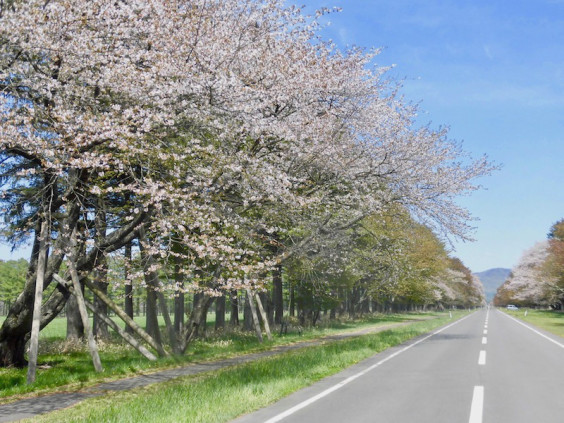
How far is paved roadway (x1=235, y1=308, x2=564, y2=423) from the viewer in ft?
22.8

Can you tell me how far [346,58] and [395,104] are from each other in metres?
2.88

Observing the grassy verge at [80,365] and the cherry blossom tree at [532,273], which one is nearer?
the grassy verge at [80,365]

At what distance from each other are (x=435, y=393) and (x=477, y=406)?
119cm

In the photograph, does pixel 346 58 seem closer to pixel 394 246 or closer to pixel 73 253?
pixel 73 253

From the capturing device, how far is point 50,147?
10.0 metres

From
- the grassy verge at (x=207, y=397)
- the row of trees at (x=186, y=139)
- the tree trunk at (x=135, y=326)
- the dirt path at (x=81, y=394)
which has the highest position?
the row of trees at (x=186, y=139)

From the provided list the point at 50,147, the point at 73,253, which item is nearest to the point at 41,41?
the point at 50,147

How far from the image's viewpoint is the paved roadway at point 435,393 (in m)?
6.95

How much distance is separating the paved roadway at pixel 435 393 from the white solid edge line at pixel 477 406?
13mm

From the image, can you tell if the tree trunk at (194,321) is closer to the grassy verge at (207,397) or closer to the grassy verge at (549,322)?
the grassy verge at (207,397)

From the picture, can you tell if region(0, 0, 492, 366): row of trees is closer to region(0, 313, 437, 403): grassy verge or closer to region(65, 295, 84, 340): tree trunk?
region(0, 313, 437, 403): grassy verge

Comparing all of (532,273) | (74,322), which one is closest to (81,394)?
(74,322)

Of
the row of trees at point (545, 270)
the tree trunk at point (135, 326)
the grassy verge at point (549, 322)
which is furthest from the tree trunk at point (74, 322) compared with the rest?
the row of trees at point (545, 270)

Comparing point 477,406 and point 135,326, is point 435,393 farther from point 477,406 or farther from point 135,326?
point 135,326
